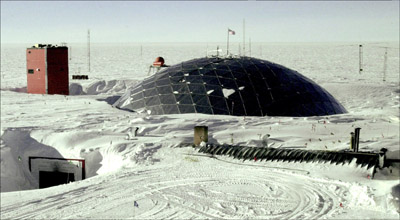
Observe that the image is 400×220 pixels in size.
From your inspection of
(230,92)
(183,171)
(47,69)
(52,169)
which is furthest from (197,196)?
(47,69)

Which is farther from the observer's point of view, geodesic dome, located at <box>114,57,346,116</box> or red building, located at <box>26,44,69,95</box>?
red building, located at <box>26,44,69,95</box>

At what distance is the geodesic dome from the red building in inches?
949

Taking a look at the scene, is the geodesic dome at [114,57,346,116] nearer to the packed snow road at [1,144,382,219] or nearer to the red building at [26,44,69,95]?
the packed snow road at [1,144,382,219]

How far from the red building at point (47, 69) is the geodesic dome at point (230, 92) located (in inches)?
949

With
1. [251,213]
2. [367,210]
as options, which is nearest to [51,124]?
[251,213]

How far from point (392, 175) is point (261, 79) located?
1547 centimetres

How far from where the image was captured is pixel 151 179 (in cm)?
2692

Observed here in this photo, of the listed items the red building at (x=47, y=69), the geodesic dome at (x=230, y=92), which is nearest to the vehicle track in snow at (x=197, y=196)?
the geodesic dome at (x=230, y=92)

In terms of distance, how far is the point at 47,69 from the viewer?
64250 mm

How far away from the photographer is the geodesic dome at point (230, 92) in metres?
38.9

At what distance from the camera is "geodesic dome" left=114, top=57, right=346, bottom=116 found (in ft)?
128

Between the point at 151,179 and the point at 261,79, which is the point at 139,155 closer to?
the point at 151,179

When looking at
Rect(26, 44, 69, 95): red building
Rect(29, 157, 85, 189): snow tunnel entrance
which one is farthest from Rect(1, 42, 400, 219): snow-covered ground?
Answer: Rect(26, 44, 69, 95): red building

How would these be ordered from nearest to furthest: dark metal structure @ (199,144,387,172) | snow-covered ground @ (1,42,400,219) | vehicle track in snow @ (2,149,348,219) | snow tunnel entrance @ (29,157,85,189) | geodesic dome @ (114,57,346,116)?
vehicle track in snow @ (2,149,348,219)
snow-covered ground @ (1,42,400,219)
dark metal structure @ (199,144,387,172)
snow tunnel entrance @ (29,157,85,189)
geodesic dome @ (114,57,346,116)
